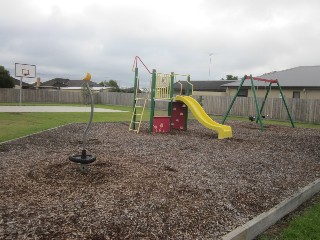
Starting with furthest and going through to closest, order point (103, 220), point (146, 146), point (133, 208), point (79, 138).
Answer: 1. point (79, 138)
2. point (146, 146)
3. point (133, 208)
4. point (103, 220)

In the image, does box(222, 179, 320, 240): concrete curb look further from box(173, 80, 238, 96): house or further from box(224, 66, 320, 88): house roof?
box(173, 80, 238, 96): house

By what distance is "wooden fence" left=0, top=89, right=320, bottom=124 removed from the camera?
2169 centimetres

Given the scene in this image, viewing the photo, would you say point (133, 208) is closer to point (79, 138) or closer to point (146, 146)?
point (146, 146)

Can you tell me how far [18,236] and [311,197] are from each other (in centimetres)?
479

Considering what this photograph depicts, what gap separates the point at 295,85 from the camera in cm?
2628

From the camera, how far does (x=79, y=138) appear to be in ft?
32.7

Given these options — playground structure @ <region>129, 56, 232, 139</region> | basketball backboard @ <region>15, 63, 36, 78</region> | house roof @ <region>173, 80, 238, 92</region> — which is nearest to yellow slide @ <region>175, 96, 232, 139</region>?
playground structure @ <region>129, 56, 232, 139</region>

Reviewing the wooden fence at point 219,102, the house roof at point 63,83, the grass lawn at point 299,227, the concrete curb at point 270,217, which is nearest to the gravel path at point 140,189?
the concrete curb at point 270,217

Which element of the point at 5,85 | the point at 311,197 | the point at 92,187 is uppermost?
the point at 5,85

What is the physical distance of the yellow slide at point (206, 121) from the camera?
11148 millimetres

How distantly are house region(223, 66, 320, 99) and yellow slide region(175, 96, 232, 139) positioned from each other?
12870 millimetres

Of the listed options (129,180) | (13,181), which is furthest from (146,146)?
(13,181)

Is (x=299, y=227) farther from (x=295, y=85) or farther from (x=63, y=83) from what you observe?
(x=63, y=83)

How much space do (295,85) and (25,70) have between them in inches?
1019
